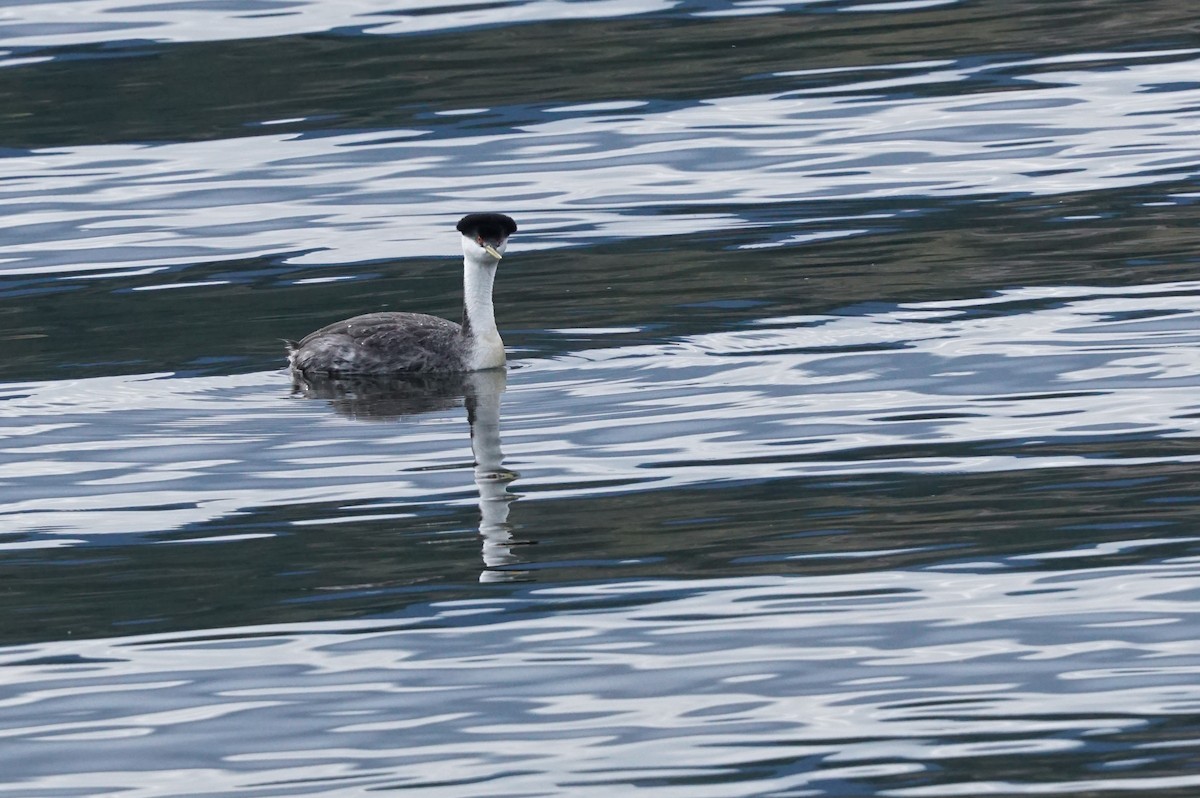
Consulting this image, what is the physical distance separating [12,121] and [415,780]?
18713 millimetres

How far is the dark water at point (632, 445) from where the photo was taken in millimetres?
8602

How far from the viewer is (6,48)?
29.5 meters

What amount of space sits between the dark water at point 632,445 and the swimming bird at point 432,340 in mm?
345

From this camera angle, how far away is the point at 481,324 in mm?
14578

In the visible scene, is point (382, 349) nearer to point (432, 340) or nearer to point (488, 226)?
point (432, 340)

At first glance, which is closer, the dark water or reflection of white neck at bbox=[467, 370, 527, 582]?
the dark water

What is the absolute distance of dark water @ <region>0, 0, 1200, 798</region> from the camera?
28.2 ft

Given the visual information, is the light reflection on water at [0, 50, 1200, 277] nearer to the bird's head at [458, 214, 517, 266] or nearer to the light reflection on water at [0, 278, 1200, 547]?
the light reflection on water at [0, 278, 1200, 547]

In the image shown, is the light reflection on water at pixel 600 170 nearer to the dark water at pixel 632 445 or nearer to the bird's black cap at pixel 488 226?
the dark water at pixel 632 445

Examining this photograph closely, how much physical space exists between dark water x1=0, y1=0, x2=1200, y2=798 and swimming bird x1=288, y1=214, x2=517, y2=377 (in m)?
0.34

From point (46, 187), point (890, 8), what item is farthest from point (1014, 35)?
point (46, 187)

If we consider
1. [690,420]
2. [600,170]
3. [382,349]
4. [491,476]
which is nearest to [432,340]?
[382,349]

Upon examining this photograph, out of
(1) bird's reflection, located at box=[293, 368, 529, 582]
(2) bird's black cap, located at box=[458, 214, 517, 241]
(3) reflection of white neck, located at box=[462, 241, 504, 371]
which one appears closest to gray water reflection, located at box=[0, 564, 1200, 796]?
(1) bird's reflection, located at box=[293, 368, 529, 582]

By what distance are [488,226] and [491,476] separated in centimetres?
300
